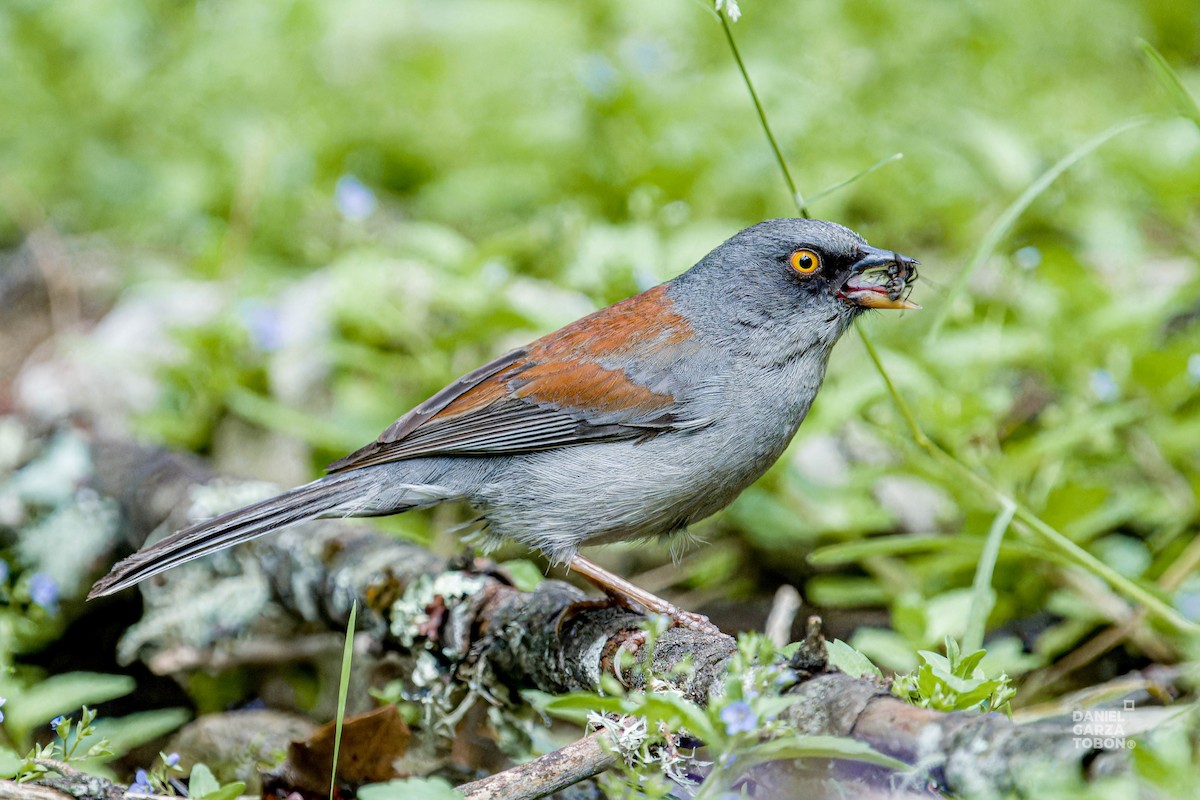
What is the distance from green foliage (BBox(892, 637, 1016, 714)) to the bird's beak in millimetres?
1455

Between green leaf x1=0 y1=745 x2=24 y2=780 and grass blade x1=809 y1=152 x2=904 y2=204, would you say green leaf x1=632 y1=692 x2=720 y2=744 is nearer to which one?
green leaf x1=0 y1=745 x2=24 y2=780

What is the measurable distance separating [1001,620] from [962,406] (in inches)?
32.5

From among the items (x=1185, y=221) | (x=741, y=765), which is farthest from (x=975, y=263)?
(x=1185, y=221)

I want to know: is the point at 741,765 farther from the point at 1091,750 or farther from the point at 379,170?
the point at 379,170

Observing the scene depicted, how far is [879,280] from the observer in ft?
12.2

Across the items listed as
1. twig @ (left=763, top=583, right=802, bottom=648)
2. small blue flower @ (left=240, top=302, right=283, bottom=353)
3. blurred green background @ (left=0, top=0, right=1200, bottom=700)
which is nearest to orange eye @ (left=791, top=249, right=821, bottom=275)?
blurred green background @ (left=0, top=0, right=1200, bottom=700)

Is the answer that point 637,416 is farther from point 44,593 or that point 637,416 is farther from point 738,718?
point 44,593

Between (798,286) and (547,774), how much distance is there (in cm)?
195

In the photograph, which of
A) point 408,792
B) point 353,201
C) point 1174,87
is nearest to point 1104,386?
point 1174,87

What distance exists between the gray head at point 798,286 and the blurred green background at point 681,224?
16.2 inches

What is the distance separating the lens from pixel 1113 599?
4.09m

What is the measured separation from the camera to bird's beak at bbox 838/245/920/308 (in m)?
3.65

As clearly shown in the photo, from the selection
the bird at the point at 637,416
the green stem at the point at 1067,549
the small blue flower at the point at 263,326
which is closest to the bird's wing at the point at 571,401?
the bird at the point at 637,416

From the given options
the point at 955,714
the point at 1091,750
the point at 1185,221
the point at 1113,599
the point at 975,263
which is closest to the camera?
the point at 1091,750
